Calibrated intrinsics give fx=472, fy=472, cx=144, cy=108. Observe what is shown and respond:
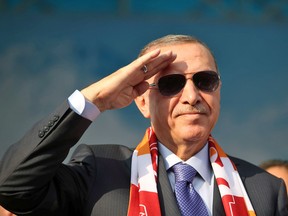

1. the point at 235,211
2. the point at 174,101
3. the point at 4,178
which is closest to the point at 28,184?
the point at 4,178

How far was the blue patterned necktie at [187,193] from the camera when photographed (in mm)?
1987

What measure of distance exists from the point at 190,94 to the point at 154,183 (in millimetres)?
417

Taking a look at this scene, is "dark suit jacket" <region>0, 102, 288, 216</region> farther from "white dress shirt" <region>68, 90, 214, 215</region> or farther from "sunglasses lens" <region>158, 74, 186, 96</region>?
"sunglasses lens" <region>158, 74, 186, 96</region>

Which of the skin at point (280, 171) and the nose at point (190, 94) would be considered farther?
the skin at point (280, 171)

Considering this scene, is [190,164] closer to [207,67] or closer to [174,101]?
[174,101]

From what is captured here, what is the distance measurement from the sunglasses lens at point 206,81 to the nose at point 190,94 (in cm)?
3

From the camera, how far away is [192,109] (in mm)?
2064

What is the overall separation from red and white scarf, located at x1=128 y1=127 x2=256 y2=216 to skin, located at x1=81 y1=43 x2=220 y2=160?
104 millimetres

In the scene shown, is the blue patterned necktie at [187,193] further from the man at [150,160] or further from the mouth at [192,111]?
Answer: the mouth at [192,111]

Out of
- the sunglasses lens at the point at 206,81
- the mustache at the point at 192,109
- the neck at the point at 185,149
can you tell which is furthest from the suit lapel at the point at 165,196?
the sunglasses lens at the point at 206,81

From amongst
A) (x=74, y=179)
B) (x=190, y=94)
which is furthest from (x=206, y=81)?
(x=74, y=179)

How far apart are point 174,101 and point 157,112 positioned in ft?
0.40

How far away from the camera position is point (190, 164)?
215 cm

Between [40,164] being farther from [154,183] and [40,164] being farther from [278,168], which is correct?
[278,168]
